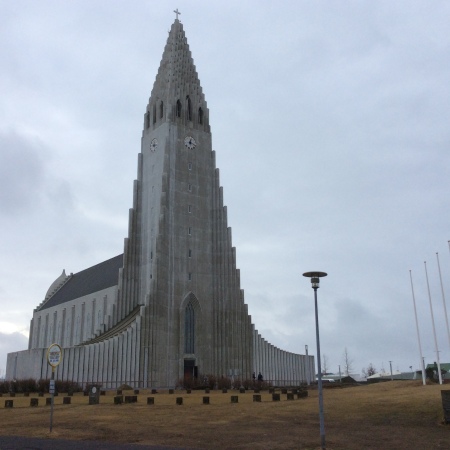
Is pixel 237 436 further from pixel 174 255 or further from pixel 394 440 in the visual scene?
pixel 174 255

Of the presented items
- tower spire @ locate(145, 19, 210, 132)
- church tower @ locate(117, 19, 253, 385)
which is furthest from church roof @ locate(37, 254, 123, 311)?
tower spire @ locate(145, 19, 210, 132)

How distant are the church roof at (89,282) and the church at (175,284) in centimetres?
687

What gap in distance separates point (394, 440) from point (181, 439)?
23.5 ft

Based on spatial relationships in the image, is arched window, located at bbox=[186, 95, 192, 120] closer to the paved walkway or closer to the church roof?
the church roof

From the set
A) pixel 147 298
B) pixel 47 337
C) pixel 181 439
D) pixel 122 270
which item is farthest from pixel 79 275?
pixel 181 439

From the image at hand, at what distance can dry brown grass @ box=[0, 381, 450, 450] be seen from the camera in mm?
17984

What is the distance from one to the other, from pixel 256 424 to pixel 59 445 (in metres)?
8.38

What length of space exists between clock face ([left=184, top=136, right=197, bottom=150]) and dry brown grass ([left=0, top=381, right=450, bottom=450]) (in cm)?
4668

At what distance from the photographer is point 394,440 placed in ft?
59.3

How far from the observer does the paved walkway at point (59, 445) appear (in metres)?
16.6

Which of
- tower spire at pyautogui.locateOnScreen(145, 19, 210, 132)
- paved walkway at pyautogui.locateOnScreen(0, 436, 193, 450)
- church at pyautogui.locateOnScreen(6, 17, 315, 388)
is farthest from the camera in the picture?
tower spire at pyautogui.locateOnScreen(145, 19, 210, 132)

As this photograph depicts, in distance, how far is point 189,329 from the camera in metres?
67.0

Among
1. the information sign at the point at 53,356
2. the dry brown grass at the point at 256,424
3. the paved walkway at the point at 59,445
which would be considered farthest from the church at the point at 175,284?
the paved walkway at the point at 59,445

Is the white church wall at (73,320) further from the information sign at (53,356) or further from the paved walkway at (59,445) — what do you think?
the paved walkway at (59,445)
